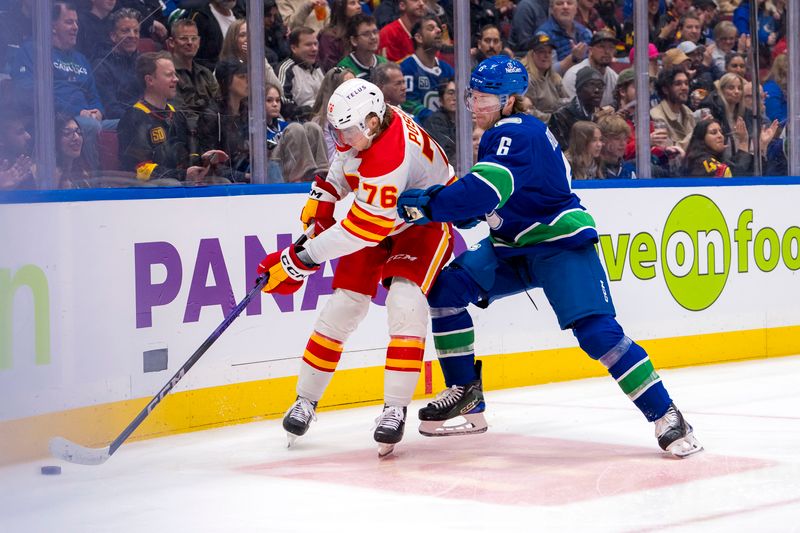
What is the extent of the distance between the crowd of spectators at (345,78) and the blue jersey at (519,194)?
1.32 m

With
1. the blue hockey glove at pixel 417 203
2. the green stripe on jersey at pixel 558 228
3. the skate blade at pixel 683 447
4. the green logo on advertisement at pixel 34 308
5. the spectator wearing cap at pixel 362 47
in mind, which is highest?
the spectator wearing cap at pixel 362 47

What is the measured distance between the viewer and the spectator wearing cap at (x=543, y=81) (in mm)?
5797

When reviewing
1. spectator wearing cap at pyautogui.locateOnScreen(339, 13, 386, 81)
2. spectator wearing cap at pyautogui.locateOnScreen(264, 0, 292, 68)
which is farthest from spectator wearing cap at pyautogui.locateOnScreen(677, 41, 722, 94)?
spectator wearing cap at pyautogui.locateOnScreen(264, 0, 292, 68)

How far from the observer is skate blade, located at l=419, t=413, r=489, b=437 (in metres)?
3.96

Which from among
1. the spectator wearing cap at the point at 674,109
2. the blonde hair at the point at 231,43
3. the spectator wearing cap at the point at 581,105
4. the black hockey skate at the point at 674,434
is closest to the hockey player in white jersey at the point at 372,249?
the black hockey skate at the point at 674,434

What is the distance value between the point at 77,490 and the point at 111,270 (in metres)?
0.96

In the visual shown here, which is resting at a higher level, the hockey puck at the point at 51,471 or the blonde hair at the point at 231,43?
the blonde hair at the point at 231,43

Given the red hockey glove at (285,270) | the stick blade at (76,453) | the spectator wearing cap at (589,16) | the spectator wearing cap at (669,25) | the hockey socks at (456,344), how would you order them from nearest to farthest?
the stick blade at (76,453) < the red hockey glove at (285,270) < the hockey socks at (456,344) < the spectator wearing cap at (589,16) < the spectator wearing cap at (669,25)

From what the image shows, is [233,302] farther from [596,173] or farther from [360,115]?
[596,173]

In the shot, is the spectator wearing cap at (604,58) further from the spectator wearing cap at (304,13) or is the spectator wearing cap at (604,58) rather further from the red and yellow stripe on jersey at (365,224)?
the red and yellow stripe on jersey at (365,224)

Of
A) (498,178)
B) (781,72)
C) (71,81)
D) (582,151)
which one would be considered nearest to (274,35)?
(71,81)

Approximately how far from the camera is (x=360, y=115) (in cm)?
365

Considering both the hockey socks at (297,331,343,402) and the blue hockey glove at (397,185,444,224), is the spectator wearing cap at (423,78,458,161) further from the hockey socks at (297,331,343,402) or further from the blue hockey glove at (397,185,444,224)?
the blue hockey glove at (397,185,444,224)

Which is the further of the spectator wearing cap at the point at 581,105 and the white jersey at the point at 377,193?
the spectator wearing cap at the point at 581,105
